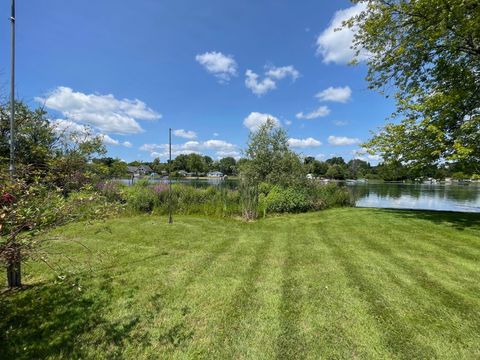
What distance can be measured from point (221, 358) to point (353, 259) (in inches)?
132

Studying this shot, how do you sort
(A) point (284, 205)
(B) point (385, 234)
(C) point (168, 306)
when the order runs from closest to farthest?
1. (C) point (168, 306)
2. (B) point (385, 234)
3. (A) point (284, 205)

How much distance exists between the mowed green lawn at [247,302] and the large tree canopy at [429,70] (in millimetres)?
4080

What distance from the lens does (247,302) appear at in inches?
121

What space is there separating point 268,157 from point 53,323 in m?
15.7

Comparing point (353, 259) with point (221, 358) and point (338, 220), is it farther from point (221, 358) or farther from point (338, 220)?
point (338, 220)

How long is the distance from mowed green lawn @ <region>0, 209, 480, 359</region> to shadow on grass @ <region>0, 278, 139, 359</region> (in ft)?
0.04

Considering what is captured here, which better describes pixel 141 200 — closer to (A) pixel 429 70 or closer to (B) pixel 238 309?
(B) pixel 238 309

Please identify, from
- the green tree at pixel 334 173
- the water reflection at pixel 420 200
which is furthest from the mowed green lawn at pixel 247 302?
the green tree at pixel 334 173

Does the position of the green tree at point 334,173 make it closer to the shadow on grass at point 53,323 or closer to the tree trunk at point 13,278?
the shadow on grass at point 53,323

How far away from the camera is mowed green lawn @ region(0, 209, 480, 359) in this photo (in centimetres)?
229

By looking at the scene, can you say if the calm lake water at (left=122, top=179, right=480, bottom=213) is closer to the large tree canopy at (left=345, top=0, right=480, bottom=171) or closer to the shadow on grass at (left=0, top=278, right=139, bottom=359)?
the large tree canopy at (left=345, top=0, right=480, bottom=171)

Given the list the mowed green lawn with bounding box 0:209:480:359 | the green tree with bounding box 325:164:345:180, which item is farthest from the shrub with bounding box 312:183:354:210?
the green tree with bounding box 325:164:345:180

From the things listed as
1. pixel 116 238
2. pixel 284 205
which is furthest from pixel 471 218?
pixel 116 238

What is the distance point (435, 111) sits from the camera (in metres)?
8.64
